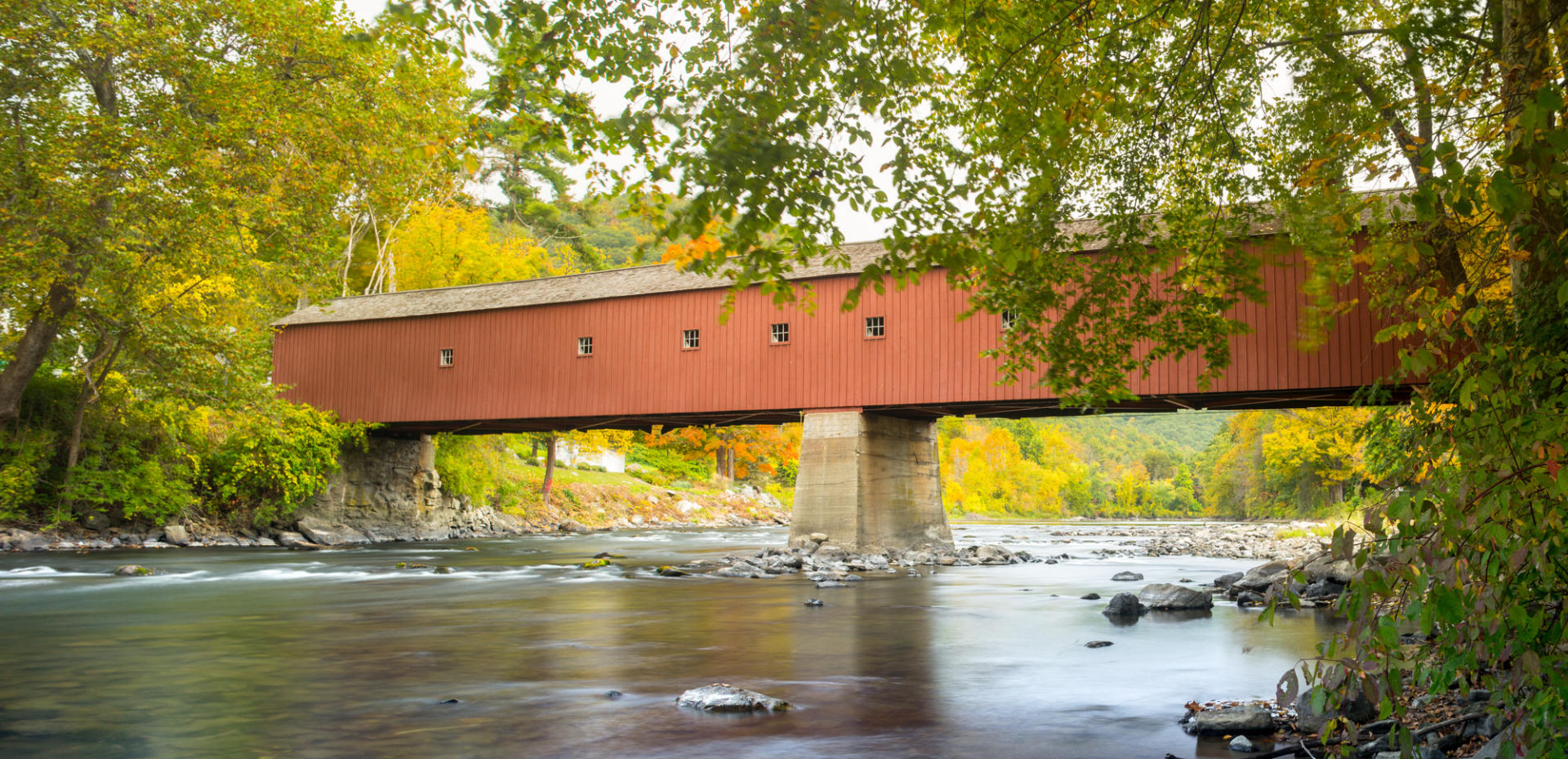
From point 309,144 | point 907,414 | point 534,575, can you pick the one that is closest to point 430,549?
point 534,575

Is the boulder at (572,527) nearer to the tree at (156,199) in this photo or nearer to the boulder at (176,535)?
the tree at (156,199)

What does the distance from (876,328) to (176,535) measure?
14070 millimetres

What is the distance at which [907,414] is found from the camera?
653 inches

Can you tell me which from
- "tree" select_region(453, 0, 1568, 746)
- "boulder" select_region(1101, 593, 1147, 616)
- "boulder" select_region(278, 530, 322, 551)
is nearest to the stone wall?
"boulder" select_region(278, 530, 322, 551)

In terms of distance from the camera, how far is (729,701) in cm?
477

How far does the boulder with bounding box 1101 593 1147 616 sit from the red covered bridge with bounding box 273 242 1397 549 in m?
5.37

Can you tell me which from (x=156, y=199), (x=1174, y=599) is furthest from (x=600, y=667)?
(x=156, y=199)

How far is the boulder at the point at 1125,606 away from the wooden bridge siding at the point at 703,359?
16.8 feet

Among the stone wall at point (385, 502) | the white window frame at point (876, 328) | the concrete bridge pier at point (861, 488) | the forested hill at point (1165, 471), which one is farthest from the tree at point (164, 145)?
the forested hill at point (1165, 471)

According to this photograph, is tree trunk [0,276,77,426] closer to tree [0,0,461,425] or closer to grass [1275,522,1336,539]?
tree [0,0,461,425]

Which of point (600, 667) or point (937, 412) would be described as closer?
point (600, 667)

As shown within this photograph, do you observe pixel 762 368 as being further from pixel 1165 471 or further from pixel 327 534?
pixel 1165 471

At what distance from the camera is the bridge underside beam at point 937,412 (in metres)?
13.6

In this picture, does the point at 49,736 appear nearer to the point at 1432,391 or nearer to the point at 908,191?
the point at 908,191
